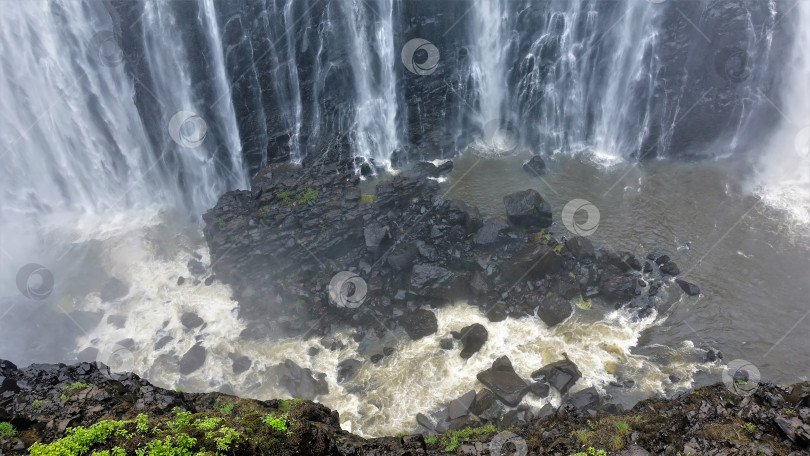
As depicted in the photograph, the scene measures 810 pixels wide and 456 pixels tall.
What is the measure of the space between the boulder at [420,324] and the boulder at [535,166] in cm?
1143

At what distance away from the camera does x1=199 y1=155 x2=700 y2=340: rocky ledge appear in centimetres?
2005

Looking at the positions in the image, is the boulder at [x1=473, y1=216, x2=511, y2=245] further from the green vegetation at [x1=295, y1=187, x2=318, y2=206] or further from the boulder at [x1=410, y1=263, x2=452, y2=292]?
the green vegetation at [x1=295, y1=187, x2=318, y2=206]

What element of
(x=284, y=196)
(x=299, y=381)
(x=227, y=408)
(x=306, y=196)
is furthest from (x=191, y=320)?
(x=227, y=408)

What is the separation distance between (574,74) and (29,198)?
34619mm

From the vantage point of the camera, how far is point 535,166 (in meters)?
26.3

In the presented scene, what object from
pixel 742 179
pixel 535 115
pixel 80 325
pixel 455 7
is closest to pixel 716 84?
pixel 742 179

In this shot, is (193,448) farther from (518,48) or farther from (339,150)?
(518,48)

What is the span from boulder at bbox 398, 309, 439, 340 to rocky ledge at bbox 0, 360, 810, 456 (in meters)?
6.17

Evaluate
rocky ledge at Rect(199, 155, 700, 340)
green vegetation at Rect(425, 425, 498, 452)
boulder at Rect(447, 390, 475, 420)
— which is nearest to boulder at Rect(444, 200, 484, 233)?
rocky ledge at Rect(199, 155, 700, 340)

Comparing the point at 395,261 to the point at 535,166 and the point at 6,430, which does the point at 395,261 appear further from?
the point at 6,430

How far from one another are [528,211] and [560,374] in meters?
7.99

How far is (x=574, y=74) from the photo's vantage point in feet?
88.6

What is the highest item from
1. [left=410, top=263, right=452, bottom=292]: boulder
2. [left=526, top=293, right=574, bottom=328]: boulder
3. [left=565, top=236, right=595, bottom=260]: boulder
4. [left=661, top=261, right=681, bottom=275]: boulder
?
[left=565, top=236, right=595, bottom=260]: boulder

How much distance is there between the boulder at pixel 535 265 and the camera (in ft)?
66.6
